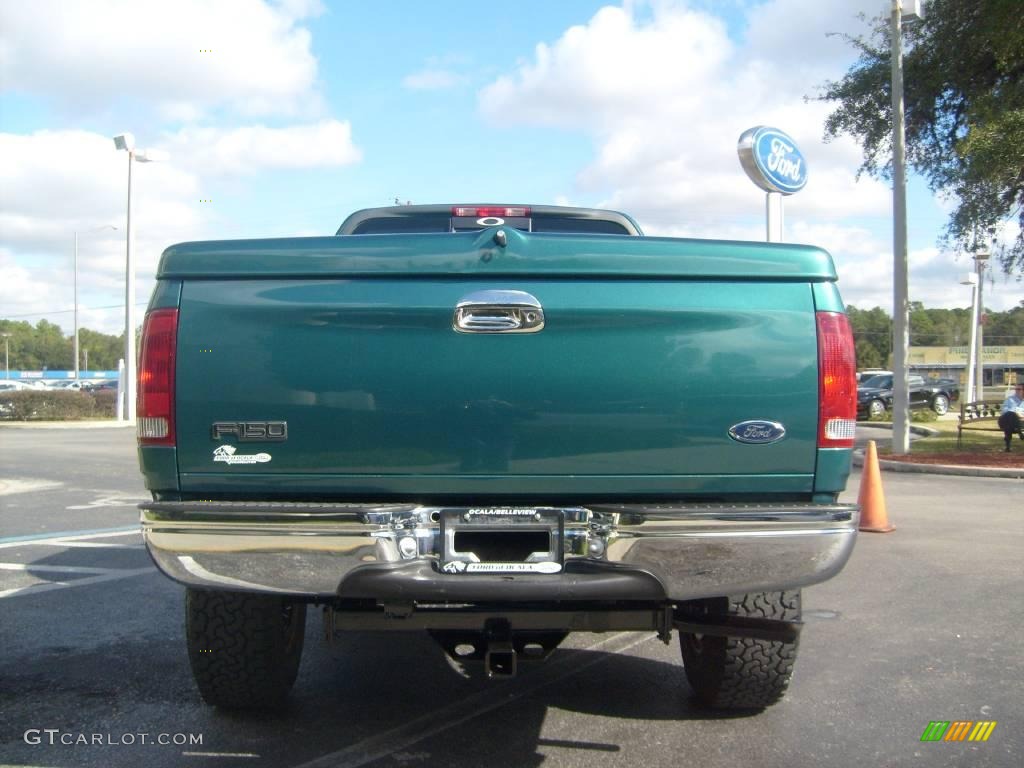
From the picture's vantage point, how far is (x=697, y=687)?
14.1 ft

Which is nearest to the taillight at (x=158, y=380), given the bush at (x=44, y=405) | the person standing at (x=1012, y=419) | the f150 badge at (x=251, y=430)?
the f150 badge at (x=251, y=430)

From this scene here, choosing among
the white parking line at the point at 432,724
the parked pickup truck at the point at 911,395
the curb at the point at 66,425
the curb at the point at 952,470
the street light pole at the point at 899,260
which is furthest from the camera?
the parked pickup truck at the point at 911,395

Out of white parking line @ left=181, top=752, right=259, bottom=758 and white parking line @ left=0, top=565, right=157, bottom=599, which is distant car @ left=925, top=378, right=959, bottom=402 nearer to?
white parking line @ left=0, top=565, right=157, bottom=599

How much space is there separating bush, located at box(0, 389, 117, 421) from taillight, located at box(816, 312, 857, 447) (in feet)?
116

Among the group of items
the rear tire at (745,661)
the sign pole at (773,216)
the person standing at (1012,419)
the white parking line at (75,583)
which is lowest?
the white parking line at (75,583)

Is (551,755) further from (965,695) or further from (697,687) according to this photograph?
(965,695)

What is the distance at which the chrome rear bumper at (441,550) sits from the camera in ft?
10.5

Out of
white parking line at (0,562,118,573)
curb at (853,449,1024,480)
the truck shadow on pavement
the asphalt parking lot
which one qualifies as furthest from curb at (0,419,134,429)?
the truck shadow on pavement

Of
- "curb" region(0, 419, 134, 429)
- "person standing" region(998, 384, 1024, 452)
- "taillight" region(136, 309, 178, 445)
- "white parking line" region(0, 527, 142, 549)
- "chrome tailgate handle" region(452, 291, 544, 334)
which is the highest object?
"chrome tailgate handle" region(452, 291, 544, 334)

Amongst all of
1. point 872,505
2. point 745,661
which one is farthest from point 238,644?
point 872,505

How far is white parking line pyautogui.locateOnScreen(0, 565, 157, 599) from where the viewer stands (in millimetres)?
6629

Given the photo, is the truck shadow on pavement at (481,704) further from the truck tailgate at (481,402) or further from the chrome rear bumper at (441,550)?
the truck tailgate at (481,402)

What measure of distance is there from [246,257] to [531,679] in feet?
8.39

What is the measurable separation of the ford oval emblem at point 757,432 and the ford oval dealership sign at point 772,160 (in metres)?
10.8
